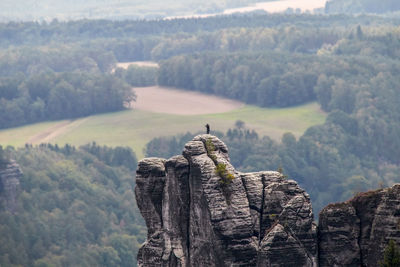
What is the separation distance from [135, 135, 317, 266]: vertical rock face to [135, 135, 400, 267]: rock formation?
0.04 m

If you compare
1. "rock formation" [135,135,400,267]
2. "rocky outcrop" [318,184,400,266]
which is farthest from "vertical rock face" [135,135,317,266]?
"rocky outcrop" [318,184,400,266]

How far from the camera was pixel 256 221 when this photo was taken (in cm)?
6450

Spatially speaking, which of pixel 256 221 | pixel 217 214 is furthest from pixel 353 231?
pixel 217 214

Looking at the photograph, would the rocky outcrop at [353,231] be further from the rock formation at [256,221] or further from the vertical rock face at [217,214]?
the vertical rock face at [217,214]

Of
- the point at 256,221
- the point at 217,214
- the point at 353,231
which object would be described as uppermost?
the point at 217,214

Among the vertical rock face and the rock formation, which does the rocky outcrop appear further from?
the vertical rock face

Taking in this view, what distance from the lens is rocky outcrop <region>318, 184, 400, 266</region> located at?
206 ft

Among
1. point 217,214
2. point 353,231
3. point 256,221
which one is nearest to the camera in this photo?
point 217,214

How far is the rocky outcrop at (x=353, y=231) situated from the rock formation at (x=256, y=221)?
45 millimetres

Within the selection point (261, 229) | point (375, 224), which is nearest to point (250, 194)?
point (261, 229)

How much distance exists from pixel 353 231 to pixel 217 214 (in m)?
6.22

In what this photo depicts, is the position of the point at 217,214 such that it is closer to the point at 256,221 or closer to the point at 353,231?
the point at 256,221

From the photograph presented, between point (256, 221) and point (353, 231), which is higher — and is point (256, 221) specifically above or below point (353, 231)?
above

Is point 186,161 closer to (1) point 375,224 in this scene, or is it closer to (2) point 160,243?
(2) point 160,243
